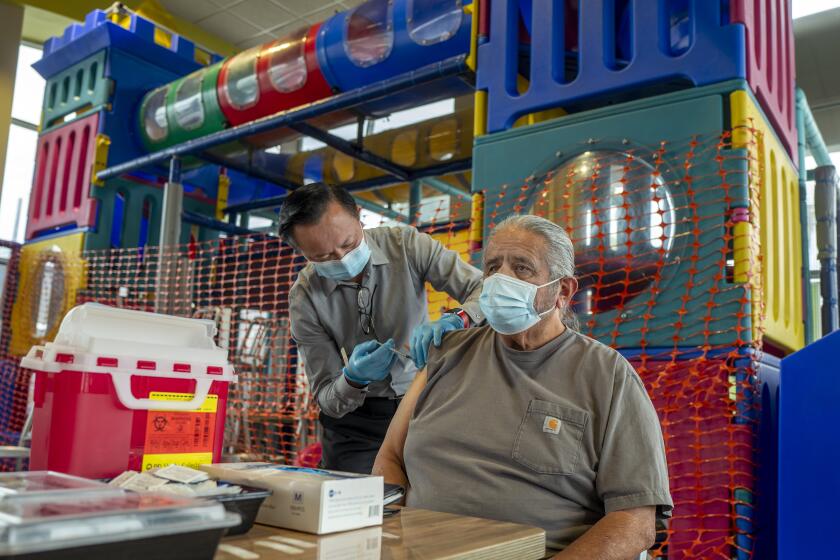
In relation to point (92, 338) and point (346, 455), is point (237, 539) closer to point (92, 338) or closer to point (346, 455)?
point (92, 338)

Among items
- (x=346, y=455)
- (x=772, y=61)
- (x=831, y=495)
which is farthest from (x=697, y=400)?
(x=772, y=61)

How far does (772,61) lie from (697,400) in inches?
53.9

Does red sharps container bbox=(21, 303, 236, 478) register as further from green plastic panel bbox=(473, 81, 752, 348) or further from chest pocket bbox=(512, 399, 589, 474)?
green plastic panel bbox=(473, 81, 752, 348)

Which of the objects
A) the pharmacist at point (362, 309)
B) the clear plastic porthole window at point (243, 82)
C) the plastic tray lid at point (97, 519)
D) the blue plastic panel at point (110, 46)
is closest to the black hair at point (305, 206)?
the pharmacist at point (362, 309)

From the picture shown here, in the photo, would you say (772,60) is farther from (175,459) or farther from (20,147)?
(20,147)

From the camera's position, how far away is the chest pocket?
131cm

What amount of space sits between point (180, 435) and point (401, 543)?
23.8 inches

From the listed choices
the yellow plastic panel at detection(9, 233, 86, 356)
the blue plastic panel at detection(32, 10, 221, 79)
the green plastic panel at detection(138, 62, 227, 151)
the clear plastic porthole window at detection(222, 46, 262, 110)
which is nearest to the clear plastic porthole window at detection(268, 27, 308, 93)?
the clear plastic porthole window at detection(222, 46, 262, 110)

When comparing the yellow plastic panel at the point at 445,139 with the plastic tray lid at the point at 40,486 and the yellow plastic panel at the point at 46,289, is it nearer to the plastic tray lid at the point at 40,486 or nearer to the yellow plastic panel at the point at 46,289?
the yellow plastic panel at the point at 46,289

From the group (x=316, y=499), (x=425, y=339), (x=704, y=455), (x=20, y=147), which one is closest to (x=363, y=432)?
(x=425, y=339)

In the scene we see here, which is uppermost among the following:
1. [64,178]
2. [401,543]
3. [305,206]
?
[64,178]

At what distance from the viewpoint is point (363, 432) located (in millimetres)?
2170

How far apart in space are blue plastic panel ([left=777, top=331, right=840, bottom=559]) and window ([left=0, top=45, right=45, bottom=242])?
651cm

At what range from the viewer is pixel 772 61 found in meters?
2.57
